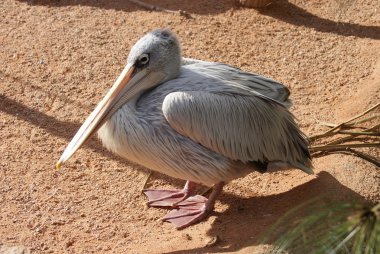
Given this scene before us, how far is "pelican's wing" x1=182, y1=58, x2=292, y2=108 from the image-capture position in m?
4.98

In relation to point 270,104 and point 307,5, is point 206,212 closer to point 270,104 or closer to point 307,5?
point 270,104

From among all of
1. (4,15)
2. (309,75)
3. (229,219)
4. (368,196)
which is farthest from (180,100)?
(4,15)

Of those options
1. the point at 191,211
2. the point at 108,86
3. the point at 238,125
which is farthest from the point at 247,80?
the point at 108,86

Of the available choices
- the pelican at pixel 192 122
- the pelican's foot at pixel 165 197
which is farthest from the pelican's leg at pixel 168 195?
the pelican at pixel 192 122

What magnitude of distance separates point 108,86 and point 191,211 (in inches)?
70.8

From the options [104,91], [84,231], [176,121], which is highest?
[176,121]

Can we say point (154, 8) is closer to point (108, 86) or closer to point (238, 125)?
point (108, 86)

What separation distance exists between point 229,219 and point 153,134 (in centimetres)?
89

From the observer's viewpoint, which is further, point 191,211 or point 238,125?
point 191,211

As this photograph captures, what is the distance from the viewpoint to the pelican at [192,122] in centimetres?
465

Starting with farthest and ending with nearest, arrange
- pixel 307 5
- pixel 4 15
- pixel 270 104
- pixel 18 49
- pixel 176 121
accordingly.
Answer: pixel 307 5 < pixel 4 15 < pixel 18 49 < pixel 270 104 < pixel 176 121

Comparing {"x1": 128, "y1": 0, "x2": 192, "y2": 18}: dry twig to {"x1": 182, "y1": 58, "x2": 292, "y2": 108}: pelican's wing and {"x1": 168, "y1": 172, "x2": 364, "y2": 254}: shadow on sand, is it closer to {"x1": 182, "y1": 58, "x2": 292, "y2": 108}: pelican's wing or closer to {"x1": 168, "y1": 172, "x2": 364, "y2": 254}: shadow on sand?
{"x1": 182, "y1": 58, "x2": 292, "y2": 108}: pelican's wing

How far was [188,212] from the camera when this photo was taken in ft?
16.6

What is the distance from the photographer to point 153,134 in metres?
4.64
